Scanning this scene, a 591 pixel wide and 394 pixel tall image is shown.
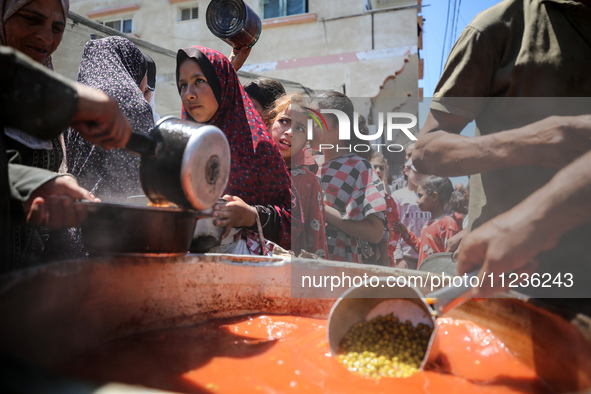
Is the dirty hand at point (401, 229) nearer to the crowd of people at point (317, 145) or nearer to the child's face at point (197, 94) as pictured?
the crowd of people at point (317, 145)

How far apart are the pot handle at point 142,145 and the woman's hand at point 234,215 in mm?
640

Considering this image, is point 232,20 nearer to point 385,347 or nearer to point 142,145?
point 142,145

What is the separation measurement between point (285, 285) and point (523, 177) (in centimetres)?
111

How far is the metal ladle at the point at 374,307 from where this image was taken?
136 centimetres

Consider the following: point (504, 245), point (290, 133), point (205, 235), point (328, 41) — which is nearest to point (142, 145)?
point (205, 235)

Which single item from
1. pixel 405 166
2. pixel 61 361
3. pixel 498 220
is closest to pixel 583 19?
pixel 498 220

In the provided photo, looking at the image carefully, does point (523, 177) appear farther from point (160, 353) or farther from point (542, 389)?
point (160, 353)

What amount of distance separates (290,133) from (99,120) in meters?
2.32

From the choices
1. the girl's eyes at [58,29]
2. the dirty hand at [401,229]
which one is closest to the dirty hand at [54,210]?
the girl's eyes at [58,29]

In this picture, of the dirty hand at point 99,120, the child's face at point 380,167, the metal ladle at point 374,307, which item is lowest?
the metal ladle at point 374,307

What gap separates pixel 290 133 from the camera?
131 inches

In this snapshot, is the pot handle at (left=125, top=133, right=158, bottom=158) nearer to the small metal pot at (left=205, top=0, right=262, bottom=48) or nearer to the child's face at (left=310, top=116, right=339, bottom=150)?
the child's face at (left=310, top=116, right=339, bottom=150)

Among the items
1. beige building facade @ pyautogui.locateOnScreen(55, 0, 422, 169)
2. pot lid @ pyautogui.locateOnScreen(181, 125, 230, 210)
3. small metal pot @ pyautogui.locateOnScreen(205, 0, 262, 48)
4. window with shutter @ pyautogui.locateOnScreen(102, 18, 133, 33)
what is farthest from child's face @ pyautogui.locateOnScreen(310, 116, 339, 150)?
window with shutter @ pyautogui.locateOnScreen(102, 18, 133, 33)

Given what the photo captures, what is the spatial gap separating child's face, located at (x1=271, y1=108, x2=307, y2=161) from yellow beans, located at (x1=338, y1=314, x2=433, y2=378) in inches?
81.2
